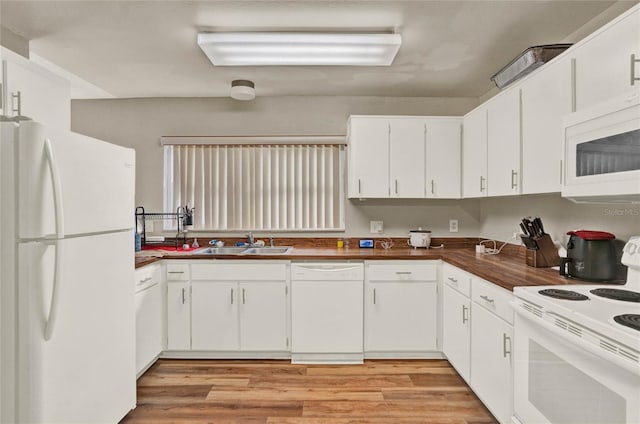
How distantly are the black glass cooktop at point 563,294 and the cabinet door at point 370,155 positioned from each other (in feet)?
5.76

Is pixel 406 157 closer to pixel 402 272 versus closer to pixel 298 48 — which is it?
pixel 402 272

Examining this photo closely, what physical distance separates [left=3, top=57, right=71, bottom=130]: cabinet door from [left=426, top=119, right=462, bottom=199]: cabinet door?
2778 mm

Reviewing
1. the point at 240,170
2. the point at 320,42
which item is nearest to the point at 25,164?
the point at 320,42

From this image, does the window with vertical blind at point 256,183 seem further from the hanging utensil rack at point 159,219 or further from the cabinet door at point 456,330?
the cabinet door at point 456,330

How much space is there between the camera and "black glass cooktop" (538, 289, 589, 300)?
1464 mm

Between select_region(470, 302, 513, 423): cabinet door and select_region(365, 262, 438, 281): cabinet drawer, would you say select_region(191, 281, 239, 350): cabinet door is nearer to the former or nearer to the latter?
select_region(365, 262, 438, 281): cabinet drawer

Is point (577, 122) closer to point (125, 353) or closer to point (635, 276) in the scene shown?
point (635, 276)

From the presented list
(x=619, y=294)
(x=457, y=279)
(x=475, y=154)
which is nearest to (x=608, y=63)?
(x=619, y=294)

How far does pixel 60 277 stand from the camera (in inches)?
57.2

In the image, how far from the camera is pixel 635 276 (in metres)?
1.57

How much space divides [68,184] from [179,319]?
167 centimetres

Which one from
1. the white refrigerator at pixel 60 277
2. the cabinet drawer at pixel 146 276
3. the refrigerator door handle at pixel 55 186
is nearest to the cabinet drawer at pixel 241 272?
the cabinet drawer at pixel 146 276

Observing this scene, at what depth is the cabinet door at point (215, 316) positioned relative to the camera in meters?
2.88

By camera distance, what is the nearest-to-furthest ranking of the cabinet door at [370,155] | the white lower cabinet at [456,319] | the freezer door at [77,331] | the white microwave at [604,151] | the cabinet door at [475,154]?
the white microwave at [604,151], the freezer door at [77,331], the white lower cabinet at [456,319], the cabinet door at [475,154], the cabinet door at [370,155]
